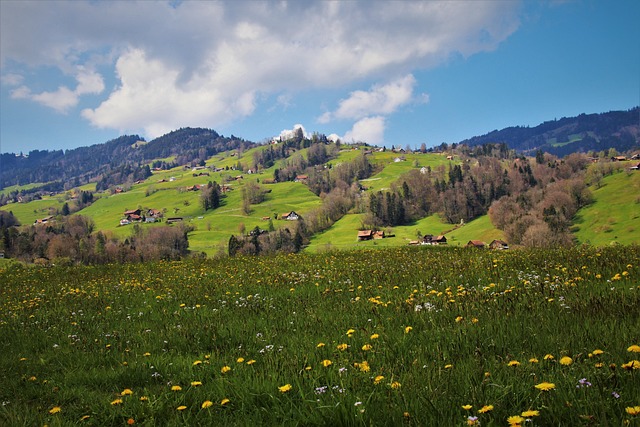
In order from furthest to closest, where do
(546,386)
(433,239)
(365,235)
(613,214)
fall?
(365,235), (433,239), (613,214), (546,386)

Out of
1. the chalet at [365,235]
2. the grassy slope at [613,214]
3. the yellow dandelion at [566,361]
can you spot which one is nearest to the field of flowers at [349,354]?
the yellow dandelion at [566,361]

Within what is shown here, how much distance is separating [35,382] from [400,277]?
883 cm

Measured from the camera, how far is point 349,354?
536cm

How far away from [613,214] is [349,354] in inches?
6679

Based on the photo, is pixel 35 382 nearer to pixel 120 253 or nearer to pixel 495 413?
pixel 495 413

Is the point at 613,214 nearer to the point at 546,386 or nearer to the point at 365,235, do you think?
the point at 365,235

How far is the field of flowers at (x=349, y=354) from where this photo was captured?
3.52 meters

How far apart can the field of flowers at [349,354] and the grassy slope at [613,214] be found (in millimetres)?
129370

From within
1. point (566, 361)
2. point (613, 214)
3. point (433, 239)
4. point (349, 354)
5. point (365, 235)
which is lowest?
point (433, 239)

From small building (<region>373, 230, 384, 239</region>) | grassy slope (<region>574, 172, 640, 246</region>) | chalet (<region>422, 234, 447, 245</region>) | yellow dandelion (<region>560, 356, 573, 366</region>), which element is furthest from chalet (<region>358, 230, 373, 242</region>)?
yellow dandelion (<region>560, 356, 573, 366</region>)

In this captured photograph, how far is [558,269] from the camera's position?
1030 cm

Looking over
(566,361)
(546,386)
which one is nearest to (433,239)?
(566,361)

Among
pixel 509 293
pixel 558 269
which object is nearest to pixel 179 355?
pixel 509 293

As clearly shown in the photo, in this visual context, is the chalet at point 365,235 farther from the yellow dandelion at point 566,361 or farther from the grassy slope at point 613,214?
the yellow dandelion at point 566,361
